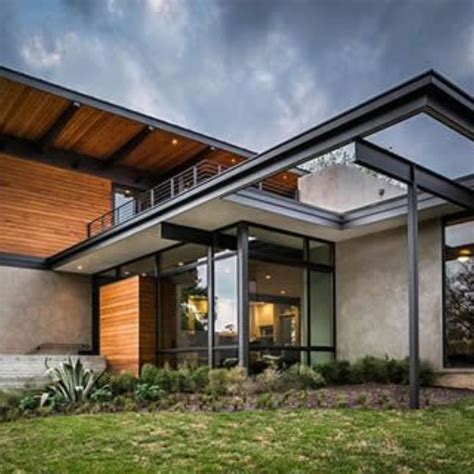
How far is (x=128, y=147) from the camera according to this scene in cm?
1688

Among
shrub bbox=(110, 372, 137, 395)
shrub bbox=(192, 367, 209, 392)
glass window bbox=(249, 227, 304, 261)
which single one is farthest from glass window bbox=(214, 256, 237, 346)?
shrub bbox=(110, 372, 137, 395)

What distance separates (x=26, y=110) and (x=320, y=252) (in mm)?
8028

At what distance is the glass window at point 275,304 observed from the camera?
1252 cm

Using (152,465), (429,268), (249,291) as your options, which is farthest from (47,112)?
(152,465)

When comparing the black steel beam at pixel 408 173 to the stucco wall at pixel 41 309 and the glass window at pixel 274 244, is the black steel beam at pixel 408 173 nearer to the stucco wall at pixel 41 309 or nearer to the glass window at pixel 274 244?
the glass window at pixel 274 244

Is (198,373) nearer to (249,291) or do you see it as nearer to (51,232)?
(249,291)

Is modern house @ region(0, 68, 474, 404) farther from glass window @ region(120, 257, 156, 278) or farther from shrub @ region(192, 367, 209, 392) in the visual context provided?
shrub @ region(192, 367, 209, 392)

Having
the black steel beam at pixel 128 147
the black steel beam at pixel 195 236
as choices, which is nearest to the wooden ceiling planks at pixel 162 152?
the black steel beam at pixel 128 147

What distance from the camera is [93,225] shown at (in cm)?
1706

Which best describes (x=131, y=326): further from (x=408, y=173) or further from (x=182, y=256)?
(x=408, y=173)

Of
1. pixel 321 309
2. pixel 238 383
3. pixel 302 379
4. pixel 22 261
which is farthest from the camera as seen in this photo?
pixel 22 261

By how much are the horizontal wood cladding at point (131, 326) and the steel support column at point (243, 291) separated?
330 centimetres

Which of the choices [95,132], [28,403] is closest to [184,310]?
[28,403]

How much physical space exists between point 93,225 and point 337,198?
6990 millimetres
